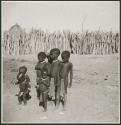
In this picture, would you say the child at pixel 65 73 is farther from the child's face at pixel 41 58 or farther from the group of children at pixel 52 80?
the child's face at pixel 41 58

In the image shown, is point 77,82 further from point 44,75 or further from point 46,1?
point 46,1

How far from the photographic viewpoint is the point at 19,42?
2320 millimetres

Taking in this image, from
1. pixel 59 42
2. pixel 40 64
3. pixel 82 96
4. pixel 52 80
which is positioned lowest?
pixel 82 96

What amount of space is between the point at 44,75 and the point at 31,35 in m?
0.32

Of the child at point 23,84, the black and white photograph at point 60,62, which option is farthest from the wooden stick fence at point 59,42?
the child at point 23,84

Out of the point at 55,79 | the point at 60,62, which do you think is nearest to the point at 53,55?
the point at 60,62

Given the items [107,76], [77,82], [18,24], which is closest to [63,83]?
[77,82]

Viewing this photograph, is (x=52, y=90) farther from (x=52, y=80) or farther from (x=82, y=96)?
(x=82, y=96)

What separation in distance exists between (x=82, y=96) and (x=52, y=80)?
25cm

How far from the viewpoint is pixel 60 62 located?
2254mm

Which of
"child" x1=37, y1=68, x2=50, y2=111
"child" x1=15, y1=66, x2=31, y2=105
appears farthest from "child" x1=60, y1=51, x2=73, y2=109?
"child" x1=15, y1=66, x2=31, y2=105

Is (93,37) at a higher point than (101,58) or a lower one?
higher

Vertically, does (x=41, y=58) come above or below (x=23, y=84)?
above

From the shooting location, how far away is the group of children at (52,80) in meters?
2.25
